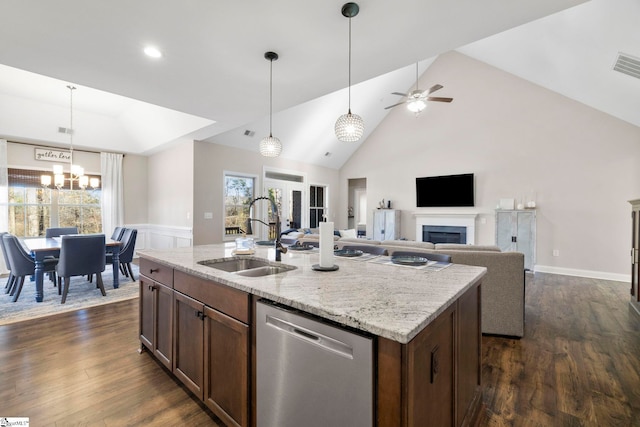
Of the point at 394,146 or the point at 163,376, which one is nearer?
the point at 163,376

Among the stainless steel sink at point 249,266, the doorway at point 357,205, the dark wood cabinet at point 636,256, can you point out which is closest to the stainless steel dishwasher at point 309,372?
the stainless steel sink at point 249,266

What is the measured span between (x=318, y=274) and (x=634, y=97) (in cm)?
551

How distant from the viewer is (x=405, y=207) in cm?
764

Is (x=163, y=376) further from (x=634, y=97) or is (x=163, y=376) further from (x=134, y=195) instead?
(x=634, y=97)

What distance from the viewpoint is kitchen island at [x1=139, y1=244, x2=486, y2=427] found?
3.07 feet

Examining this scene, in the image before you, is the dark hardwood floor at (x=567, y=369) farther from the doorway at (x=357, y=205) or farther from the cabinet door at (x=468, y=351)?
the doorway at (x=357, y=205)

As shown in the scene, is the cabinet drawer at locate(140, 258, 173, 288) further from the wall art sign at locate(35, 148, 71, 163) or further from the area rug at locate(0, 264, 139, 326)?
the wall art sign at locate(35, 148, 71, 163)

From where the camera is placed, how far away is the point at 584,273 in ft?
17.7

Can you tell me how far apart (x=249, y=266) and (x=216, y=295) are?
0.65 m

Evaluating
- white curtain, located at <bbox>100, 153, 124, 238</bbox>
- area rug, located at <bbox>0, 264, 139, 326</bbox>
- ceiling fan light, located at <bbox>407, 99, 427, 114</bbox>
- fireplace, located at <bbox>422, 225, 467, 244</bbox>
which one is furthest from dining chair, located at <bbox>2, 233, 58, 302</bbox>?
fireplace, located at <bbox>422, 225, 467, 244</bbox>

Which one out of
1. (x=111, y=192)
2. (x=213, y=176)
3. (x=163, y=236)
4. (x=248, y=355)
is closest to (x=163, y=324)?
(x=248, y=355)

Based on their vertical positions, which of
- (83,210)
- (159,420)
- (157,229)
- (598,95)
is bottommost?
(159,420)

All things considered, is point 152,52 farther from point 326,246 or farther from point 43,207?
point 43,207

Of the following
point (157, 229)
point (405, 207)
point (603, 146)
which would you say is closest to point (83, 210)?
point (157, 229)
